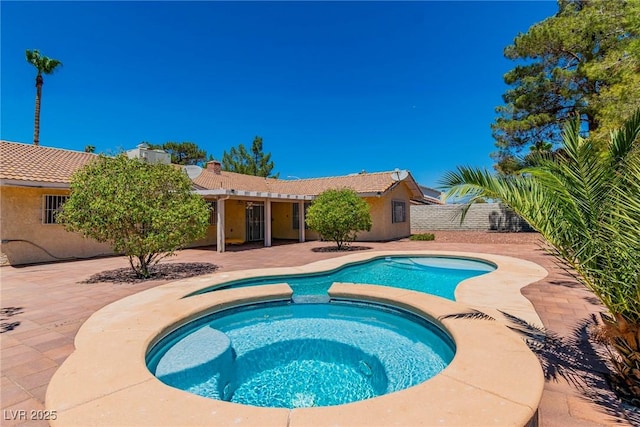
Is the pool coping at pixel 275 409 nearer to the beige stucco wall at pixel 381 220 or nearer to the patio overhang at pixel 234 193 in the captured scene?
the patio overhang at pixel 234 193

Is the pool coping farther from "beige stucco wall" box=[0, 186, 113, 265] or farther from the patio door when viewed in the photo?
the patio door

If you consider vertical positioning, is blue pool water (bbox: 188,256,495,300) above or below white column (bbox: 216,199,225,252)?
below

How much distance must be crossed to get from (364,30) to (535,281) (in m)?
16.3

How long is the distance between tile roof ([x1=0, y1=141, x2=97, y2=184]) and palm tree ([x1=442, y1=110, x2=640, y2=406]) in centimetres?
1536

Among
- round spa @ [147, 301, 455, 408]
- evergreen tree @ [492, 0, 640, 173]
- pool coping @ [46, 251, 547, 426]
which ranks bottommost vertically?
round spa @ [147, 301, 455, 408]

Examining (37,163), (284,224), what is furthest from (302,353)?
(284,224)

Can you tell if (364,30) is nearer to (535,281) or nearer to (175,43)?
(175,43)

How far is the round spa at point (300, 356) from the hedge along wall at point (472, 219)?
19.1 metres

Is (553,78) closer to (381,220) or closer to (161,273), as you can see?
(381,220)

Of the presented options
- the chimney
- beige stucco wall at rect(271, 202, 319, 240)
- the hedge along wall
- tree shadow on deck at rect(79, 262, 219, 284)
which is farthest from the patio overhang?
the hedge along wall

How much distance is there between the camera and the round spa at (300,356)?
3873mm

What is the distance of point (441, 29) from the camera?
1834 centimetres

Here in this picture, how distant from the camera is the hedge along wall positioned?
23594mm

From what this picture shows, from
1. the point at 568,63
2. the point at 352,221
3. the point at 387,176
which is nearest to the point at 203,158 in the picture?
the point at 387,176
